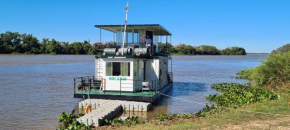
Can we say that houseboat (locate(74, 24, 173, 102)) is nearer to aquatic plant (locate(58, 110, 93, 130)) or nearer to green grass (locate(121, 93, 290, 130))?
aquatic plant (locate(58, 110, 93, 130))

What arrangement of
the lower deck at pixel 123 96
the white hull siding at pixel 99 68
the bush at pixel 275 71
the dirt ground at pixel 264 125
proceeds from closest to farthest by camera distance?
the dirt ground at pixel 264 125 < the lower deck at pixel 123 96 < the white hull siding at pixel 99 68 < the bush at pixel 275 71

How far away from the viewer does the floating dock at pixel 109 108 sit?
36.6ft

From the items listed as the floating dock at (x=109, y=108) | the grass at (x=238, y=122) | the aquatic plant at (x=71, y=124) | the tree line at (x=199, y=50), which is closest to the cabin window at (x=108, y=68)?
the floating dock at (x=109, y=108)

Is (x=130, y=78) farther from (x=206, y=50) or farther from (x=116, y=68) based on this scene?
(x=206, y=50)

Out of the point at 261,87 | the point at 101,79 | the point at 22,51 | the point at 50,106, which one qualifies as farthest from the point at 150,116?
the point at 22,51

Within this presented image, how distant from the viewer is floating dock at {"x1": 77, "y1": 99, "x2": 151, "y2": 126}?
1114cm

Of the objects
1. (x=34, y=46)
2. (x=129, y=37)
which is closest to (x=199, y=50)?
(x=34, y=46)

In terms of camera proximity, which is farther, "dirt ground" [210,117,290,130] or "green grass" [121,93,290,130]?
"green grass" [121,93,290,130]

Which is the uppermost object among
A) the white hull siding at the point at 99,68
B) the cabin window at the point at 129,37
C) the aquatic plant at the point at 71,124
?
the cabin window at the point at 129,37

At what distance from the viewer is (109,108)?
12672 millimetres

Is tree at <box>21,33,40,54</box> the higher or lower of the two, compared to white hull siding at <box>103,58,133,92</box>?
higher

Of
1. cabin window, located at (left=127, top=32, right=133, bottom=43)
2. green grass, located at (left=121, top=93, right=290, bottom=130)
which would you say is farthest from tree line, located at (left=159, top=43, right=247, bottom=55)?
green grass, located at (left=121, top=93, right=290, bottom=130)

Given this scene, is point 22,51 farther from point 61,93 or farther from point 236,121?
point 236,121

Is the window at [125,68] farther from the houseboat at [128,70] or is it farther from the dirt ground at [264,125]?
the dirt ground at [264,125]
